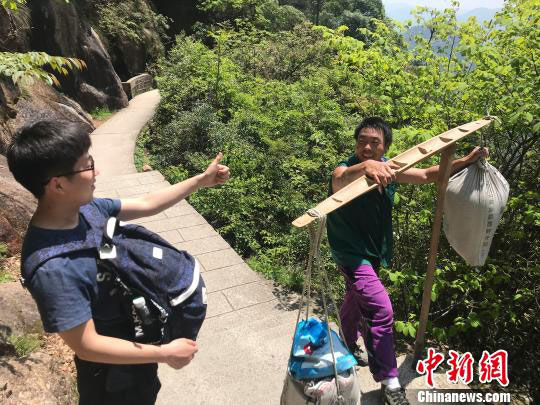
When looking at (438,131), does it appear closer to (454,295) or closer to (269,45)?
(454,295)

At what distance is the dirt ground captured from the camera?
2.50 m

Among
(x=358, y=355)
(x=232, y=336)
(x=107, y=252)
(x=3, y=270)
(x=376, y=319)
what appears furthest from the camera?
(x=3, y=270)

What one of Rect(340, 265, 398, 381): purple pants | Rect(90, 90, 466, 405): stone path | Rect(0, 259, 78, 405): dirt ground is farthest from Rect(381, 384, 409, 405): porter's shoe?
Rect(0, 259, 78, 405): dirt ground

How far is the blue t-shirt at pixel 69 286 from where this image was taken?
1293mm

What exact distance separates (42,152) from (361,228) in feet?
6.07

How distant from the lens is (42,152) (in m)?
1.36

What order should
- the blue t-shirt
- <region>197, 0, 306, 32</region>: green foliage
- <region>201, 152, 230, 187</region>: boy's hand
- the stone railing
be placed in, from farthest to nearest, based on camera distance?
<region>197, 0, 306, 32</region>: green foliage, the stone railing, <region>201, 152, 230, 187</region>: boy's hand, the blue t-shirt

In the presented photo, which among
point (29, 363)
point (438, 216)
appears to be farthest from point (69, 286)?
point (438, 216)

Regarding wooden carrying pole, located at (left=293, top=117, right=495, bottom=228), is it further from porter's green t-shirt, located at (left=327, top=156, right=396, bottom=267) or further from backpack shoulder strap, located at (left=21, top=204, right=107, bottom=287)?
backpack shoulder strap, located at (left=21, top=204, right=107, bottom=287)

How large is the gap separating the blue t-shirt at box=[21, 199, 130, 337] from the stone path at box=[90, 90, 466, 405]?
1642 millimetres

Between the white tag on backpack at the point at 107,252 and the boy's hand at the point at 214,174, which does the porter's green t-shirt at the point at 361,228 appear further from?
the white tag on backpack at the point at 107,252

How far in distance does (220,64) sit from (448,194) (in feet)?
31.9

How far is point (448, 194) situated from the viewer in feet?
8.66

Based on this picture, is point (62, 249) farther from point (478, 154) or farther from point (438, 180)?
point (478, 154)
